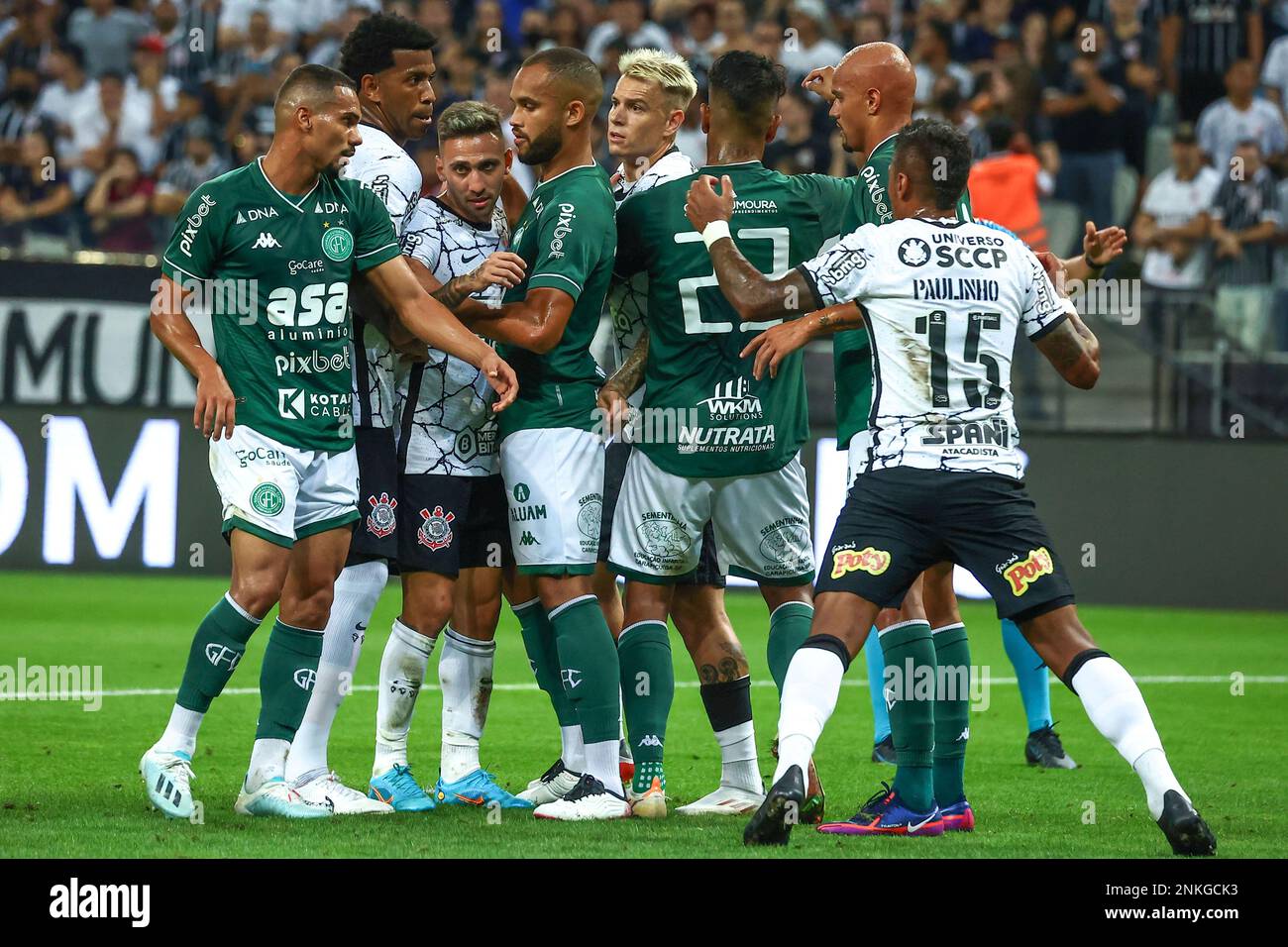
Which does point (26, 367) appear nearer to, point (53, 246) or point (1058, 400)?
point (53, 246)

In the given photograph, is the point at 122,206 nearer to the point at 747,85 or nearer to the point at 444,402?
the point at 444,402

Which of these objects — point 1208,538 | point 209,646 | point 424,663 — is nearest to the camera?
point 209,646

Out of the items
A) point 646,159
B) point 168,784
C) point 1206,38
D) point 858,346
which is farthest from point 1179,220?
point 168,784

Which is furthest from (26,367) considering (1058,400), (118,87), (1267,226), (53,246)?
(1267,226)

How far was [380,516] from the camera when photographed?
621 cm

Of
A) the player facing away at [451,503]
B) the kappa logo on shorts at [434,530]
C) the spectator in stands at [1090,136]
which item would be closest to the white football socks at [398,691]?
the player facing away at [451,503]

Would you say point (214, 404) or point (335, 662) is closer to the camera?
point (214, 404)

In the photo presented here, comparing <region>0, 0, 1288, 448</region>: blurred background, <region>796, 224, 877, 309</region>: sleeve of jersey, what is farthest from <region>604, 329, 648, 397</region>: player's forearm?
<region>0, 0, 1288, 448</region>: blurred background

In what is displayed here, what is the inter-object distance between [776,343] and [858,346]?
1.74ft

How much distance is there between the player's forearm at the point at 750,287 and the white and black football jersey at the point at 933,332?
0.08m

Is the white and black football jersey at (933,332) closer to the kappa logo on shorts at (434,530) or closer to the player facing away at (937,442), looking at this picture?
the player facing away at (937,442)
